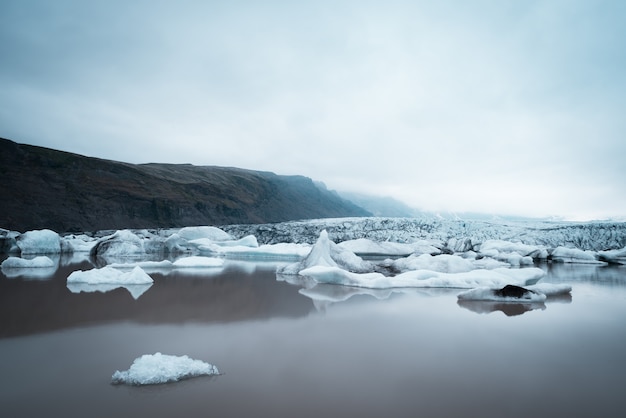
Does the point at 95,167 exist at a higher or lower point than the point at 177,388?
higher

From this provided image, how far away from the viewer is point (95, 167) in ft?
124

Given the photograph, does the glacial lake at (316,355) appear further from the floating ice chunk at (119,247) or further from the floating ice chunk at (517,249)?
the floating ice chunk at (517,249)

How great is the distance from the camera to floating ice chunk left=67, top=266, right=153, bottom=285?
610cm

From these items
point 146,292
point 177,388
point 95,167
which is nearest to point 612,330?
point 177,388

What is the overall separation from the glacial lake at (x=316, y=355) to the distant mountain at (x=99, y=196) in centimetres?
3063

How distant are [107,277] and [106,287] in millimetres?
508

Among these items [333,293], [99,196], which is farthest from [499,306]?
[99,196]

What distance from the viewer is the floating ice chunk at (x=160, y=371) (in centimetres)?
208

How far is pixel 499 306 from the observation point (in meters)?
4.83

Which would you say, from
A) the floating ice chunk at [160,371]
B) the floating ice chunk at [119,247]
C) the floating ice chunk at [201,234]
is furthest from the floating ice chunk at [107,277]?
the floating ice chunk at [201,234]

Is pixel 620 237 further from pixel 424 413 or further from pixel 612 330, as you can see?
pixel 424 413

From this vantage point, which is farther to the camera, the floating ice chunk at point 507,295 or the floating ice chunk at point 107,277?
the floating ice chunk at point 107,277

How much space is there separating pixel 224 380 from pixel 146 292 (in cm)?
390

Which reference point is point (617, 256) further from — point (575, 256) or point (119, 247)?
point (119, 247)
